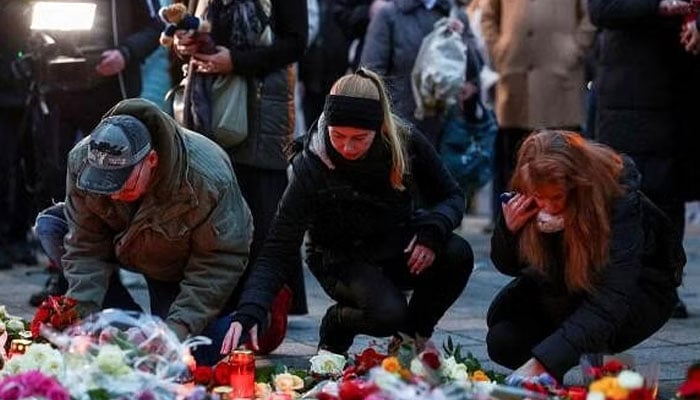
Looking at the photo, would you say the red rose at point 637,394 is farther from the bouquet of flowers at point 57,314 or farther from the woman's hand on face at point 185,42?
the woman's hand on face at point 185,42

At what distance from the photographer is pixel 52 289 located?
7.52 meters

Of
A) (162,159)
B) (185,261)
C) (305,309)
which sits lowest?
(305,309)

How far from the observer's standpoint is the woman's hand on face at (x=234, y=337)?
218 inches

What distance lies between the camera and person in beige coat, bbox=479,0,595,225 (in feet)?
29.6

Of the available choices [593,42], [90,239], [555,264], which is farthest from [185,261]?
[593,42]

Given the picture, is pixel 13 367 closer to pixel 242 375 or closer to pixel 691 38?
pixel 242 375

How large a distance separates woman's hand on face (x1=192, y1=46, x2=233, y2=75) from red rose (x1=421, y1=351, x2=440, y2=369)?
7.14 ft

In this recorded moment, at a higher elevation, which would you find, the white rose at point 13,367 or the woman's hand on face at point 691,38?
the woman's hand on face at point 691,38

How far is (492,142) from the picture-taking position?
9266mm

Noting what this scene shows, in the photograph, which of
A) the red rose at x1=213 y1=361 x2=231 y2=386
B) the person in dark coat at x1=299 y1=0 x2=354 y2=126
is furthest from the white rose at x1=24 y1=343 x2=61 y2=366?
the person in dark coat at x1=299 y1=0 x2=354 y2=126

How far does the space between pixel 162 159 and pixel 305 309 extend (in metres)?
1.92

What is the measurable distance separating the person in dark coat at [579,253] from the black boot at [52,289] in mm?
2247

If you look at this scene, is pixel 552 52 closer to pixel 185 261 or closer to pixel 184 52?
pixel 184 52

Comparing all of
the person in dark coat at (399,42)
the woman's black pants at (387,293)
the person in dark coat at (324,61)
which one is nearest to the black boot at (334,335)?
the woman's black pants at (387,293)
